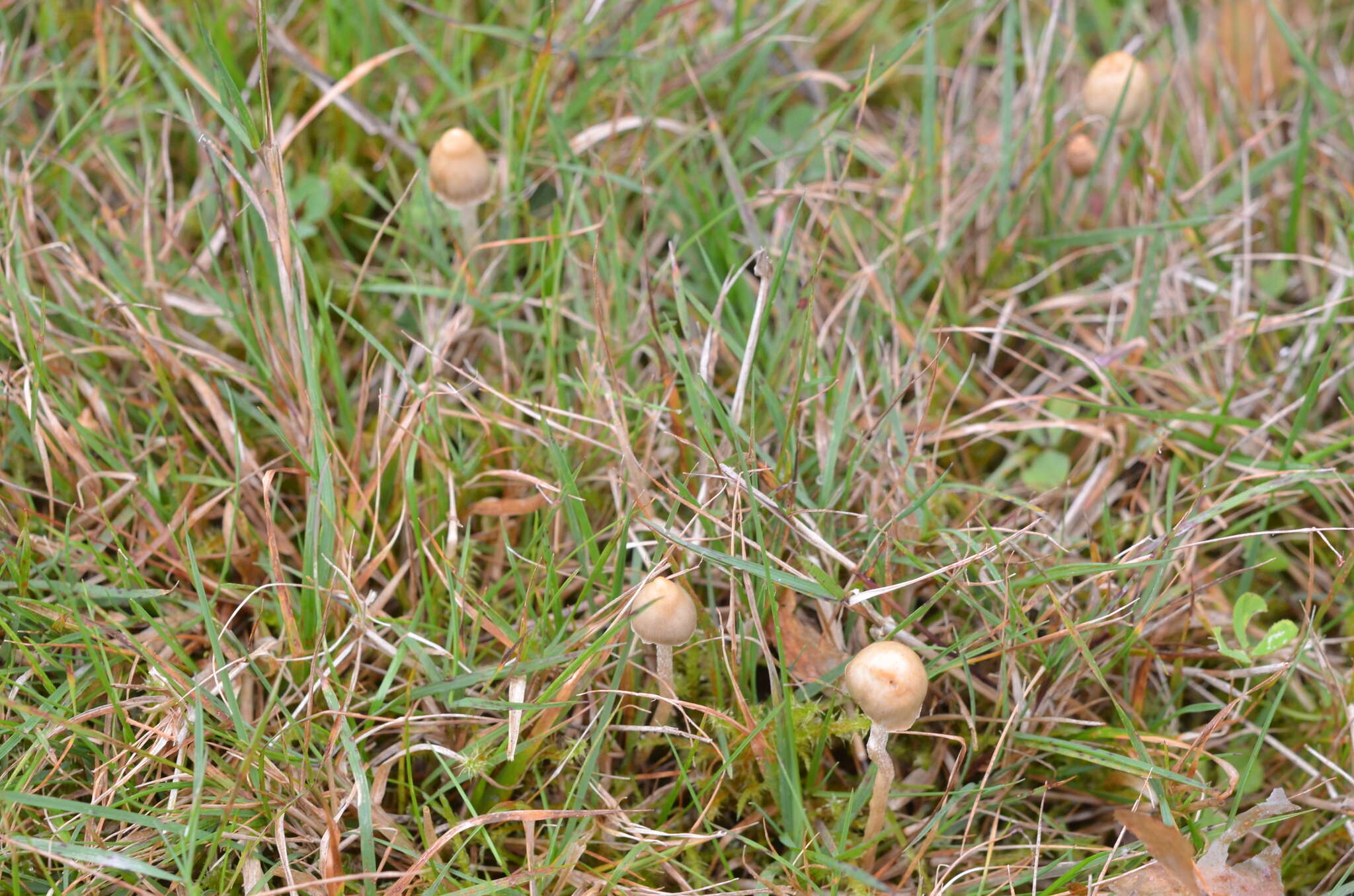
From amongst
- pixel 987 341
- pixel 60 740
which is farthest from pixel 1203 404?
pixel 60 740

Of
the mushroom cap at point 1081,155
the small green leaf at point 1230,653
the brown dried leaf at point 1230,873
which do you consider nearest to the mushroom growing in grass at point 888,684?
the brown dried leaf at point 1230,873

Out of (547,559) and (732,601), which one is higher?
(547,559)

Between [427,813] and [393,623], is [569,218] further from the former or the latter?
[427,813]

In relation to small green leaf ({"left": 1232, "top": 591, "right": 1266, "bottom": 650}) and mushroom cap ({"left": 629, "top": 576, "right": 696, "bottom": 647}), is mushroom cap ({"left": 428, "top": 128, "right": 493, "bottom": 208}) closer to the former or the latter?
mushroom cap ({"left": 629, "top": 576, "right": 696, "bottom": 647})

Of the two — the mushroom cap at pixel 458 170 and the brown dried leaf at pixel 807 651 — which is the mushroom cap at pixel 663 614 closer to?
the brown dried leaf at pixel 807 651

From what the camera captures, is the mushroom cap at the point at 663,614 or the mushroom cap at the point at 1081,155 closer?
the mushroom cap at the point at 663,614

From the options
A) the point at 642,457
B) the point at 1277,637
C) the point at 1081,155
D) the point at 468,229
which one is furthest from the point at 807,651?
the point at 1081,155
